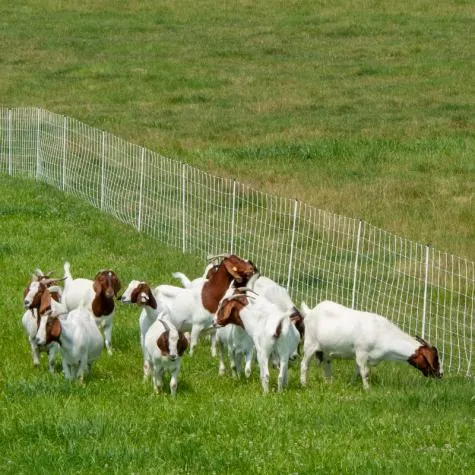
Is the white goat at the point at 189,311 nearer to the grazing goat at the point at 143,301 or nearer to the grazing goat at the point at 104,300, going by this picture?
the grazing goat at the point at 104,300

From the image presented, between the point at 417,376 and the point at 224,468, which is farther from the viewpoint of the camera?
the point at 417,376

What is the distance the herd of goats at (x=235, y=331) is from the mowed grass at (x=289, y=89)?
6.55 metres

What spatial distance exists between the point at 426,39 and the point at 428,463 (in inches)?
1600

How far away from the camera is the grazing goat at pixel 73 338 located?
14.8 m

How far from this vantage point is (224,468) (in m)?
11.2

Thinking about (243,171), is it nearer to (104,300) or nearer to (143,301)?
(104,300)

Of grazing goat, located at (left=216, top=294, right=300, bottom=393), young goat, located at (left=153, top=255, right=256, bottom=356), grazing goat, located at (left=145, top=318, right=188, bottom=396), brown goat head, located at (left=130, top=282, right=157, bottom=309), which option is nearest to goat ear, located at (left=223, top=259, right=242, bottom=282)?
young goat, located at (left=153, top=255, right=256, bottom=356)

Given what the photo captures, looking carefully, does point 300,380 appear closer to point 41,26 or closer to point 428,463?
point 428,463

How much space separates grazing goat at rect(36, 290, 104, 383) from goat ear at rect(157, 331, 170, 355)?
3.47ft

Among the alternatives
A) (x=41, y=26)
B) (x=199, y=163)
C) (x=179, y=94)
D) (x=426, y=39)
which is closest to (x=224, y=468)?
(x=199, y=163)

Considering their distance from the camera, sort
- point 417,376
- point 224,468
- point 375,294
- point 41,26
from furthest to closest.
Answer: point 41,26 → point 375,294 → point 417,376 → point 224,468

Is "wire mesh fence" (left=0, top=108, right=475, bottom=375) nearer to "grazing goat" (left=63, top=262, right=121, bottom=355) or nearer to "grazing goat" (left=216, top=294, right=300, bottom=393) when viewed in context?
"grazing goat" (left=216, top=294, right=300, bottom=393)

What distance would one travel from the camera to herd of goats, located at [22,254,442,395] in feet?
48.6

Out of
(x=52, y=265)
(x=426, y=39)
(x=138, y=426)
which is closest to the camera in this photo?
(x=138, y=426)
